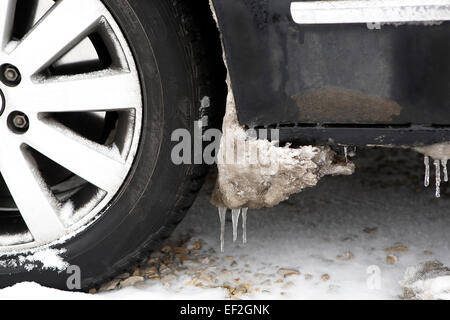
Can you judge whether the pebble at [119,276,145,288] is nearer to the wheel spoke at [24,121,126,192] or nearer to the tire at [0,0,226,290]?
the tire at [0,0,226,290]

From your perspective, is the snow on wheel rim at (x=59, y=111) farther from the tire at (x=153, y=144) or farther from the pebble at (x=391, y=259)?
the pebble at (x=391, y=259)

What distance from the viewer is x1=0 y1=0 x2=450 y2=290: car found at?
1530 millimetres

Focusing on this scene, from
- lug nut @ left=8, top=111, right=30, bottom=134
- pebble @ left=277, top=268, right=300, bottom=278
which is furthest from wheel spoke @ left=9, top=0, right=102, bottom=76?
pebble @ left=277, top=268, right=300, bottom=278

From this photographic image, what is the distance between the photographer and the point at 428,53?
4.92ft

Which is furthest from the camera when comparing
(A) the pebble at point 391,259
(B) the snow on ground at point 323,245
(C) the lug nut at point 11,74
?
(A) the pebble at point 391,259

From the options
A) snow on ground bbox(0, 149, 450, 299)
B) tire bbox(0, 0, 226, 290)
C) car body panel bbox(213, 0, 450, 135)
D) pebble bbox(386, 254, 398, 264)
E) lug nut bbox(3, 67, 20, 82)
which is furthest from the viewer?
pebble bbox(386, 254, 398, 264)

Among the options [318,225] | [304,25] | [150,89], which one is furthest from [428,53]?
[318,225]

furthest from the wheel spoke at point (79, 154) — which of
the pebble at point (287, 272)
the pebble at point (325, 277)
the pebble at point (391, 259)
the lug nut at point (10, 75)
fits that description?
the pebble at point (391, 259)

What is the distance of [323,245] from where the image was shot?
2.17 m

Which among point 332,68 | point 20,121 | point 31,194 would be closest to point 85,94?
point 20,121

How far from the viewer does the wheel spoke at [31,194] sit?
6.12ft

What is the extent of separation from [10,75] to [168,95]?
0.49 metres

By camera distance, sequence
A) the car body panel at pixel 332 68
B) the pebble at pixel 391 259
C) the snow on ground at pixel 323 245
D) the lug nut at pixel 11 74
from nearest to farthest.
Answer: the car body panel at pixel 332 68 → the lug nut at pixel 11 74 → the snow on ground at pixel 323 245 → the pebble at pixel 391 259

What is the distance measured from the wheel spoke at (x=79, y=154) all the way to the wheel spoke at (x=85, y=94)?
7 cm
